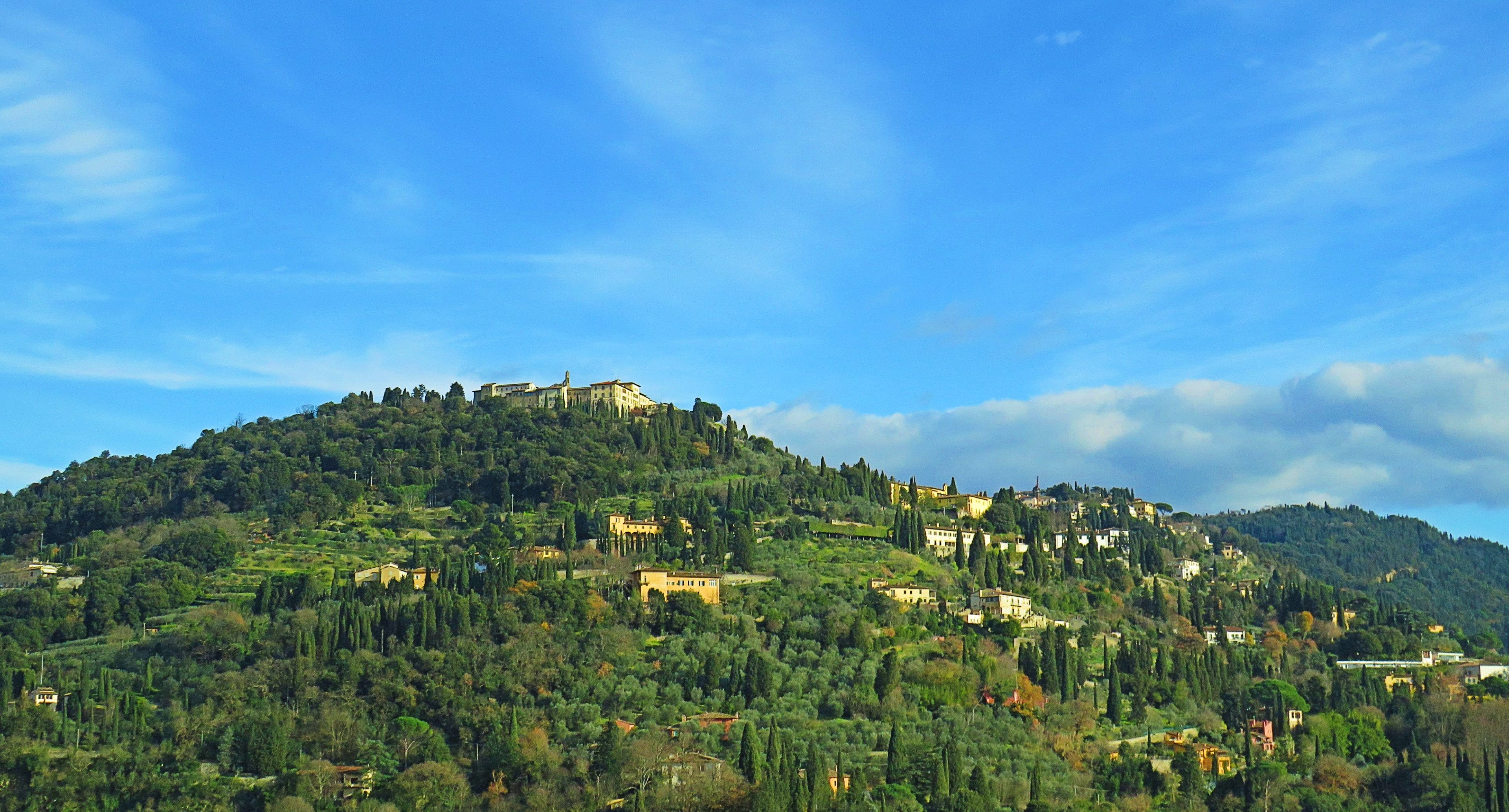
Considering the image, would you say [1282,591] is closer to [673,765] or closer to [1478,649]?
[1478,649]

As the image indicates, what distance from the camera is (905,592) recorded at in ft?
273

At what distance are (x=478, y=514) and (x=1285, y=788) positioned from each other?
53.2 metres

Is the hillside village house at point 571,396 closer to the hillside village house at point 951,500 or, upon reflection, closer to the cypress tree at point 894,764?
the hillside village house at point 951,500

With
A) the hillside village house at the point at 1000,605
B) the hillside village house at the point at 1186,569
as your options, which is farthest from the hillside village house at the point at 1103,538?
the hillside village house at the point at 1000,605

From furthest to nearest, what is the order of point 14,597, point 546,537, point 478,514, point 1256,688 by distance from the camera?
1. point 478,514
2. point 546,537
3. point 14,597
4. point 1256,688

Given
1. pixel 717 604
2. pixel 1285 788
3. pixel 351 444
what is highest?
pixel 351 444

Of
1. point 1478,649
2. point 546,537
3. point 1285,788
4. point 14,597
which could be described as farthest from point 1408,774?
point 14,597

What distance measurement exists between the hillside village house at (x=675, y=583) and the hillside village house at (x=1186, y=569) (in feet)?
137

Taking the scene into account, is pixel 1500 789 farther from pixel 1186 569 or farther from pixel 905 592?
pixel 1186 569

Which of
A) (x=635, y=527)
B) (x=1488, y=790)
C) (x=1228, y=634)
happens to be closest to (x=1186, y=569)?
(x=1228, y=634)

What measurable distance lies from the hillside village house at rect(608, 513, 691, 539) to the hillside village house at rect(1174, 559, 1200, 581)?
37.7 metres

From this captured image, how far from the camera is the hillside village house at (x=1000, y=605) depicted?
271ft

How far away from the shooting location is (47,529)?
4053 inches

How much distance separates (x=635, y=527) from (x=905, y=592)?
1692cm
